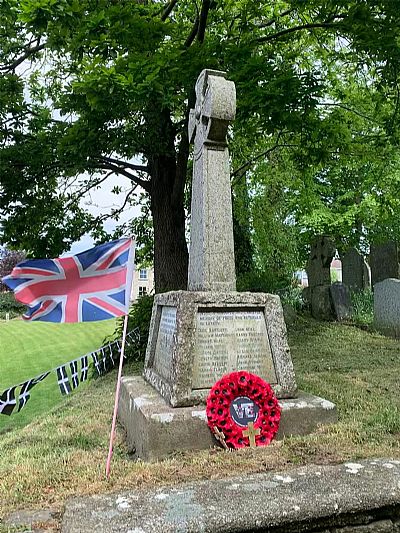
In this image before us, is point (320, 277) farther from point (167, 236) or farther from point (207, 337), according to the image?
point (207, 337)

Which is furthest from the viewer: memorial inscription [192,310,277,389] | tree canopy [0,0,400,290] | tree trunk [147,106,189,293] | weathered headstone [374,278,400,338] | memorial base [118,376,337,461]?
weathered headstone [374,278,400,338]

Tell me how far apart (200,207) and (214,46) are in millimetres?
4199

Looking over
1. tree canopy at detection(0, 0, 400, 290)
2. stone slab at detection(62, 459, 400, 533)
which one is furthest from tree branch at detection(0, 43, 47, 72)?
stone slab at detection(62, 459, 400, 533)

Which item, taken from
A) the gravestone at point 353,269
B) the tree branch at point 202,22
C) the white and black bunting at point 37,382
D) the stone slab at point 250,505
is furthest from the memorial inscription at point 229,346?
the gravestone at point 353,269

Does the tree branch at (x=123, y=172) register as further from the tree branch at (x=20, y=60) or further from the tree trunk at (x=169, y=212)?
the tree branch at (x=20, y=60)

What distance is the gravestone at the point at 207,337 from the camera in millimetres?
4016

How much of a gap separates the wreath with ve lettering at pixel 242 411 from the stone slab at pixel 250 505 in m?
1.12

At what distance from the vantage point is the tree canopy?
7.59 meters

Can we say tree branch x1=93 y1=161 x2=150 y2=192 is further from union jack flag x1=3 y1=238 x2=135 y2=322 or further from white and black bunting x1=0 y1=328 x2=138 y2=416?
union jack flag x1=3 y1=238 x2=135 y2=322

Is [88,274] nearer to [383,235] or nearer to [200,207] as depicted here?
[200,207]

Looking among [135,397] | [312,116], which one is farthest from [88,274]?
[312,116]

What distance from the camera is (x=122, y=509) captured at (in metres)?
2.44

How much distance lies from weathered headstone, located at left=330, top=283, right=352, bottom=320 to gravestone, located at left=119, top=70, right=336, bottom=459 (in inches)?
330

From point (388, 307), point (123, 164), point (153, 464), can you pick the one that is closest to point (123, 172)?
point (123, 164)
